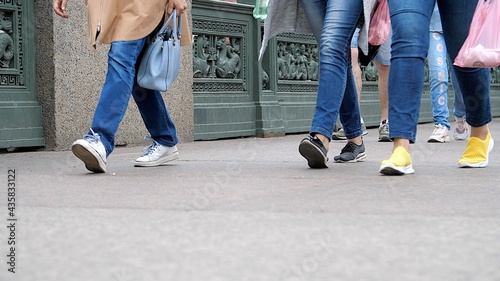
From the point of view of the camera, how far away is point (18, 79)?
7.50m

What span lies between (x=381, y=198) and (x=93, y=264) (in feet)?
5.51

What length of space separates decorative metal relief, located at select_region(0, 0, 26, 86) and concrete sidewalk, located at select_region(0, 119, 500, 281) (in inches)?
75.3

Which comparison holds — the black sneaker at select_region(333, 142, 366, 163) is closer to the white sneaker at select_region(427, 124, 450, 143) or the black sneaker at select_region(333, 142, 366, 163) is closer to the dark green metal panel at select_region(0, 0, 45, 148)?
the white sneaker at select_region(427, 124, 450, 143)

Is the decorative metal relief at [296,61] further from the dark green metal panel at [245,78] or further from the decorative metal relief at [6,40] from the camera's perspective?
the decorative metal relief at [6,40]

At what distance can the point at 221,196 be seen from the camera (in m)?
4.16

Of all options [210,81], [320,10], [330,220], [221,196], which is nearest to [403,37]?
[320,10]

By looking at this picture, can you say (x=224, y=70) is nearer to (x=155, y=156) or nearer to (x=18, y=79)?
(x=18, y=79)

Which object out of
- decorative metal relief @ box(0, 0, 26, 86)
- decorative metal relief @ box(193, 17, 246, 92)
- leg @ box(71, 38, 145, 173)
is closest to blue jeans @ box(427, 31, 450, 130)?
decorative metal relief @ box(193, 17, 246, 92)

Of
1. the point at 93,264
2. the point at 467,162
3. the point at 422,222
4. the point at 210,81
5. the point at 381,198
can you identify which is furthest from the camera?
the point at 210,81

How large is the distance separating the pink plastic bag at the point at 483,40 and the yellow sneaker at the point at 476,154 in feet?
2.54

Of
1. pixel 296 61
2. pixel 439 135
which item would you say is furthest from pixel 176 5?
pixel 296 61

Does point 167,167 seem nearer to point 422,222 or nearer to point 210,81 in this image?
point 422,222

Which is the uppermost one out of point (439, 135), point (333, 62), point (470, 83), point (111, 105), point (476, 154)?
point (333, 62)

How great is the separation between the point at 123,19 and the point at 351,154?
5.43 ft
